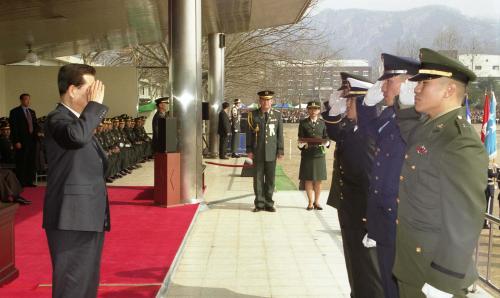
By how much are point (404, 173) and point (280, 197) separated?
7693mm

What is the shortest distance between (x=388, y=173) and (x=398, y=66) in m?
0.66

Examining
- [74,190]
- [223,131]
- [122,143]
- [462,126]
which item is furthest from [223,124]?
[462,126]

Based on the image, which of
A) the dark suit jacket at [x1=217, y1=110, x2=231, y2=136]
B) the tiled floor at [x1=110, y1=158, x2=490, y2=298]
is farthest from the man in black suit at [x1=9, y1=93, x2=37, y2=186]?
the dark suit jacket at [x1=217, y1=110, x2=231, y2=136]

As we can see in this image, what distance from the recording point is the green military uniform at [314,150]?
877 cm

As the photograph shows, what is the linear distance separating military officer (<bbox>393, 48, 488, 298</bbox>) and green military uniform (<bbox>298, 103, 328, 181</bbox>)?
19.3 ft

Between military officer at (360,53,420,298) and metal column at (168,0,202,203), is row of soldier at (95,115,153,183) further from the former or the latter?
military officer at (360,53,420,298)

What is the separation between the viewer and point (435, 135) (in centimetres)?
253

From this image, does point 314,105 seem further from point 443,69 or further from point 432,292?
point 432,292

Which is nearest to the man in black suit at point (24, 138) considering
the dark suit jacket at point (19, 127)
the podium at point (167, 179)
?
the dark suit jacket at point (19, 127)

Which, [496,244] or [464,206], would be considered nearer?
[464,206]

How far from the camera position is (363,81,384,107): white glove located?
11.7ft

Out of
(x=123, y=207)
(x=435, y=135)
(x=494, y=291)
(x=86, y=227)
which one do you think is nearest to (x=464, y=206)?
(x=435, y=135)

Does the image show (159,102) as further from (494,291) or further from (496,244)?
(494,291)

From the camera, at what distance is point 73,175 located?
3.04 m
